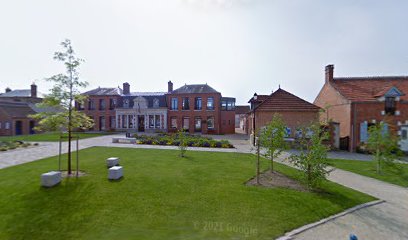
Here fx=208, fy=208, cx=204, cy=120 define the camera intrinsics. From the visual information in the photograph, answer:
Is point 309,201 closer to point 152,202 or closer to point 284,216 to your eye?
point 284,216

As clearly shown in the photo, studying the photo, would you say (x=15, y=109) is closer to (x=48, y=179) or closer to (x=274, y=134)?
(x=48, y=179)

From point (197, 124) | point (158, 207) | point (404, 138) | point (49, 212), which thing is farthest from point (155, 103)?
point (404, 138)

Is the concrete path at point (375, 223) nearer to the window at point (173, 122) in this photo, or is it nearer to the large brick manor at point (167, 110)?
the large brick manor at point (167, 110)

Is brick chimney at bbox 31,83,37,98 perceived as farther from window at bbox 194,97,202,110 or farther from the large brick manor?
window at bbox 194,97,202,110

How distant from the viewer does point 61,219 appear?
19.1 ft

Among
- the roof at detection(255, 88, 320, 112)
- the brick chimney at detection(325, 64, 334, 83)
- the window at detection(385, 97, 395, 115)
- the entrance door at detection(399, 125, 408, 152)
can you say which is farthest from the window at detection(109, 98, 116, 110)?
the entrance door at detection(399, 125, 408, 152)

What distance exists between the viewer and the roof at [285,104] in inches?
847

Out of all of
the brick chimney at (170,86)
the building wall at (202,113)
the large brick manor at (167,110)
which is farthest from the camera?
the brick chimney at (170,86)

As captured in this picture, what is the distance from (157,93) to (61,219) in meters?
35.1

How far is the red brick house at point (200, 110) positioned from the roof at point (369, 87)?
17459 mm

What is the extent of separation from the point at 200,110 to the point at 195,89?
394 cm

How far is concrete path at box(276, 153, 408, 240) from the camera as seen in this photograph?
5.20m

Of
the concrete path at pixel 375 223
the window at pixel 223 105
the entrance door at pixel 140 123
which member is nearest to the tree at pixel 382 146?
the concrete path at pixel 375 223

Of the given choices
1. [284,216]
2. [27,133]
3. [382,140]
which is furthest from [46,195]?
[27,133]
